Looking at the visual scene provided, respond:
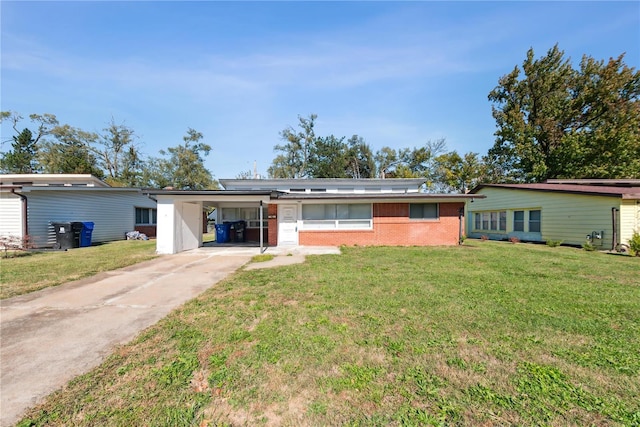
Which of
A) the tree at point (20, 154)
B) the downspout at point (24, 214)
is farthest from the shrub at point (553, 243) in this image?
the tree at point (20, 154)

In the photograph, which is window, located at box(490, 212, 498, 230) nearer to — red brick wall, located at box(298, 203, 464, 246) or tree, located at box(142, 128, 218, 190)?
red brick wall, located at box(298, 203, 464, 246)

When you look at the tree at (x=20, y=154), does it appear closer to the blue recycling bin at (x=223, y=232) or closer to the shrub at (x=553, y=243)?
the blue recycling bin at (x=223, y=232)

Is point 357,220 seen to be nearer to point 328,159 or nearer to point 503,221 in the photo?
point 503,221

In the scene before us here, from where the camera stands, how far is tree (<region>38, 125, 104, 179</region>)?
3444 centimetres

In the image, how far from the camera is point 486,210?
19.5 m

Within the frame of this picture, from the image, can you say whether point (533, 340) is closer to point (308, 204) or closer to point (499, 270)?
point (499, 270)

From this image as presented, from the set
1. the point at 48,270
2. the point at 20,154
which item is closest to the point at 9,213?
the point at 48,270

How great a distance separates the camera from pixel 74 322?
4145 mm

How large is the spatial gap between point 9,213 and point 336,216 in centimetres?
1596

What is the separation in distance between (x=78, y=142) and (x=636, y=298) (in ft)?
164

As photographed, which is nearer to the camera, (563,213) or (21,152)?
(563,213)

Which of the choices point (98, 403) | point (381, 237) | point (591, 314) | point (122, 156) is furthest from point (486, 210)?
point (122, 156)

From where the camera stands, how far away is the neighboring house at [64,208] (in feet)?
42.9

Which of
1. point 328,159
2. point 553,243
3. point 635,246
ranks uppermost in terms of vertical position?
point 328,159
